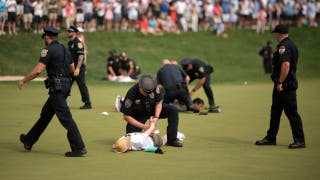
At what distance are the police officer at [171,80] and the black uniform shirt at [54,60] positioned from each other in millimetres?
5966

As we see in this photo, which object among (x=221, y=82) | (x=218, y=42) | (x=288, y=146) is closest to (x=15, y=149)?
(x=288, y=146)

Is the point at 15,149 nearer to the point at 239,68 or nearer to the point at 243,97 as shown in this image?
the point at 243,97

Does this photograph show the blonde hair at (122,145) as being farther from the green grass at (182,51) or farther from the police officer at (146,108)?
the green grass at (182,51)

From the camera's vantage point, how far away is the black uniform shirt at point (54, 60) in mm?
11695

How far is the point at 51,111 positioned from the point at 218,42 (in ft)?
89.9

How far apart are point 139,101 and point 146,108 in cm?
17

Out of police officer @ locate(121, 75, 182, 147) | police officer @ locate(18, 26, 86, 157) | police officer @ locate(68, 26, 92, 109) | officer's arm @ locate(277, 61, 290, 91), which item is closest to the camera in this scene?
police officer @ locate(18, 26, 86, 157)

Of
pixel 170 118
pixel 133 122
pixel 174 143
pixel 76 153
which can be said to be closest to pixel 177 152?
pixel 174 143

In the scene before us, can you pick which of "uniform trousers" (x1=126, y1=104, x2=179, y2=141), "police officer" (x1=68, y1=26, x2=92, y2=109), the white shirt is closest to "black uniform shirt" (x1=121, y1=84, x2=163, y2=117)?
"uniform trousers" (x1=126, y1=104, x2=179, y2=141)

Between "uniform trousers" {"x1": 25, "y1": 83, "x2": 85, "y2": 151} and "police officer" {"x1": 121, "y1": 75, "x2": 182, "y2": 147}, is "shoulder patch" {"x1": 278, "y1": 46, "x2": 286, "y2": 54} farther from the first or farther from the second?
"uniform trousers" {"x1": 25, "y1": 83, "x2": 85, "y2": 151}

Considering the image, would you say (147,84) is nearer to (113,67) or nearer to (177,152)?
(177,152)

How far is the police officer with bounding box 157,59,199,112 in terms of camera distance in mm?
17719

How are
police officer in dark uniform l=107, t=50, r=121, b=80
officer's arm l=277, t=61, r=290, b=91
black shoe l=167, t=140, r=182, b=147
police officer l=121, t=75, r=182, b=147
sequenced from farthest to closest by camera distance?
police officer in dark uniform l=107, t=50, r=121, b=80 < black shoe l=167, t=140, r=182, b=147 < officer's arm l=277, t=61, r=290, b=91 < police officer l=121, t=75, r=182, b=147

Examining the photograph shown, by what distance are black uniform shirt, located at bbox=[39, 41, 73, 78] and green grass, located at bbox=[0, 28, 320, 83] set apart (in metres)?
18.2
